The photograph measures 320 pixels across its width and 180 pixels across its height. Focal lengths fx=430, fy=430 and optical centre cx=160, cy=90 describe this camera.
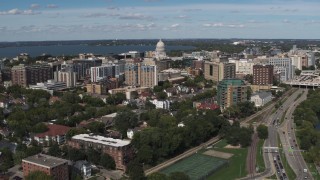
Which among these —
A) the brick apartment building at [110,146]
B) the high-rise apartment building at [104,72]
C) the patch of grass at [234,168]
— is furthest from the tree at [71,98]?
the patch of grass at [234,168]

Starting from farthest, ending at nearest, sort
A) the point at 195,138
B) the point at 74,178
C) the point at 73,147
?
the point at 195,138, the point at 73,147, the point at 74,178

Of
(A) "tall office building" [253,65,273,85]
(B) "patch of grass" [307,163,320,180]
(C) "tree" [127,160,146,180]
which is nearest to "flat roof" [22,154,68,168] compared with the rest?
(C) "tree" [127,160,146,180]

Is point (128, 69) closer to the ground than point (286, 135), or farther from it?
farther from it

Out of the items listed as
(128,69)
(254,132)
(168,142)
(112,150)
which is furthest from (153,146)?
(128,69)

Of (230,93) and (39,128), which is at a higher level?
(230,93)

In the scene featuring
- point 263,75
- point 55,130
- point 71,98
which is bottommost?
point 55,130

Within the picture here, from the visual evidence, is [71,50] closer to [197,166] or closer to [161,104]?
[161,104]

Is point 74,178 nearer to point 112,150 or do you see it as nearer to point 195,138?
point 112,150

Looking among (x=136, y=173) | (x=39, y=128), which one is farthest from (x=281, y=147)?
(x=39, y=128)
